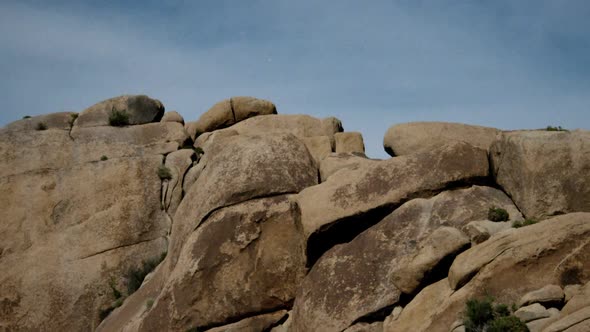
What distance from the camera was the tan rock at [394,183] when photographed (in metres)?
26.5

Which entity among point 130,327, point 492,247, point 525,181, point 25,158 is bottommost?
point 130,327

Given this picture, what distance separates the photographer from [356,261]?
2550 centimetres

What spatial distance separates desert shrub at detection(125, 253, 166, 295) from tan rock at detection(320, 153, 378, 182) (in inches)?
421

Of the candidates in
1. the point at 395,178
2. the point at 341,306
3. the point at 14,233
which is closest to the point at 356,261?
the point at 341,306

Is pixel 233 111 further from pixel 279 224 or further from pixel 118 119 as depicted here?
pixel 279 224

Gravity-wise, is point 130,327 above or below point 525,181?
below

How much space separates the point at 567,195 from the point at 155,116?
2761cm

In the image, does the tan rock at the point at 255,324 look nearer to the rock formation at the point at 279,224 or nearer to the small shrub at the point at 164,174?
the rock formation at the point at 279,224

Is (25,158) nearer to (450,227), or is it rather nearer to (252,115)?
(252,115)

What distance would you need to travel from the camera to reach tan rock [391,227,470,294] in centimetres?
2183

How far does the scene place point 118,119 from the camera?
A: 4181cm

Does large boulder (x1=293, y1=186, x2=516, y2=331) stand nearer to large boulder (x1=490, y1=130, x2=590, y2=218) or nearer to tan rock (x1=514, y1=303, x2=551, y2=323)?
large boulder (x1=490, y1=130, x2=590, y2=218)

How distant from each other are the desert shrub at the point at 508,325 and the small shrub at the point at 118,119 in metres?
30.1

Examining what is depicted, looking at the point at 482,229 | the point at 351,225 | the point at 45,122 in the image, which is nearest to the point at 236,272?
the point at 351,225
